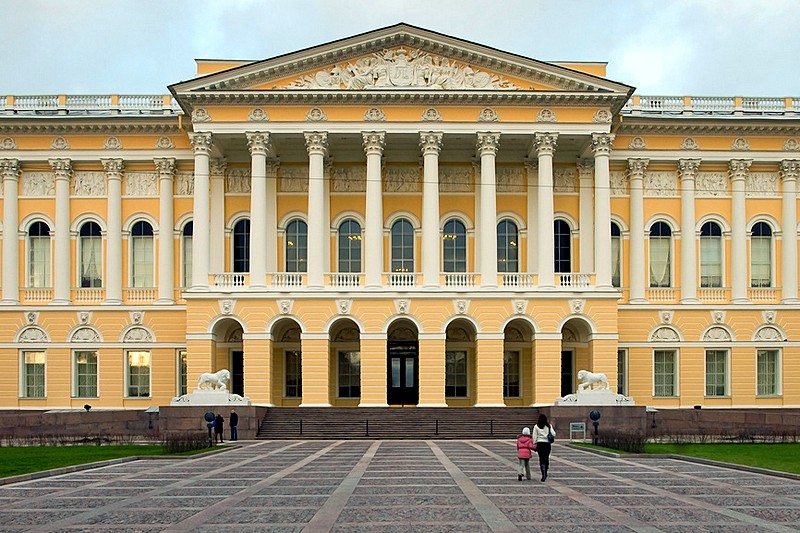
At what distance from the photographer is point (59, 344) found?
5206cm

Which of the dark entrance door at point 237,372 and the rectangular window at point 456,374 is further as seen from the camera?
the rectangular window at point 456,374

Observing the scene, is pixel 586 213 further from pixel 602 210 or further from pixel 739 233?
pixel 739 233

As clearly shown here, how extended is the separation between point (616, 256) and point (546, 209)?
6.96 m

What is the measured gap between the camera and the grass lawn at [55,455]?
26.2m

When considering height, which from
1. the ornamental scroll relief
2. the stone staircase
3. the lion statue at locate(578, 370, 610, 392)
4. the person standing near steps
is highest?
the ornamental scroll relief

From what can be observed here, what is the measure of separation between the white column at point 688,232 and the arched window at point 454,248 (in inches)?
462

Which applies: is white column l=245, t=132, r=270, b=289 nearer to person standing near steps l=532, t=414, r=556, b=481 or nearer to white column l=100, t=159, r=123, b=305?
white column l=100, t=159, r=123, b=305

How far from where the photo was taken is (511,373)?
52.5 metres

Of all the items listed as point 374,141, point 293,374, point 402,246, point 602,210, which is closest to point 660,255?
point 602,210

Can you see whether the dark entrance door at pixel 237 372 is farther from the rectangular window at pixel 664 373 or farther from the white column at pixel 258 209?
the rectangular window at pixel 664 373

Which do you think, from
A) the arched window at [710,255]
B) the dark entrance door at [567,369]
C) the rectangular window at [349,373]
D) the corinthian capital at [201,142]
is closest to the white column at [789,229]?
the arched window at [710,255]

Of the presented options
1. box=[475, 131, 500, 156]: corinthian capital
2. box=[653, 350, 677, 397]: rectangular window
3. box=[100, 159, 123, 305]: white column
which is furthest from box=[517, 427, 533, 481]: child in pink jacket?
box=[100, 159, 123, 305]: white column

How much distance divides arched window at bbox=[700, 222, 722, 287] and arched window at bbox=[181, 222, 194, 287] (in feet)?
90.3

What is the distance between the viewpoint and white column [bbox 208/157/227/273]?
169 feet
